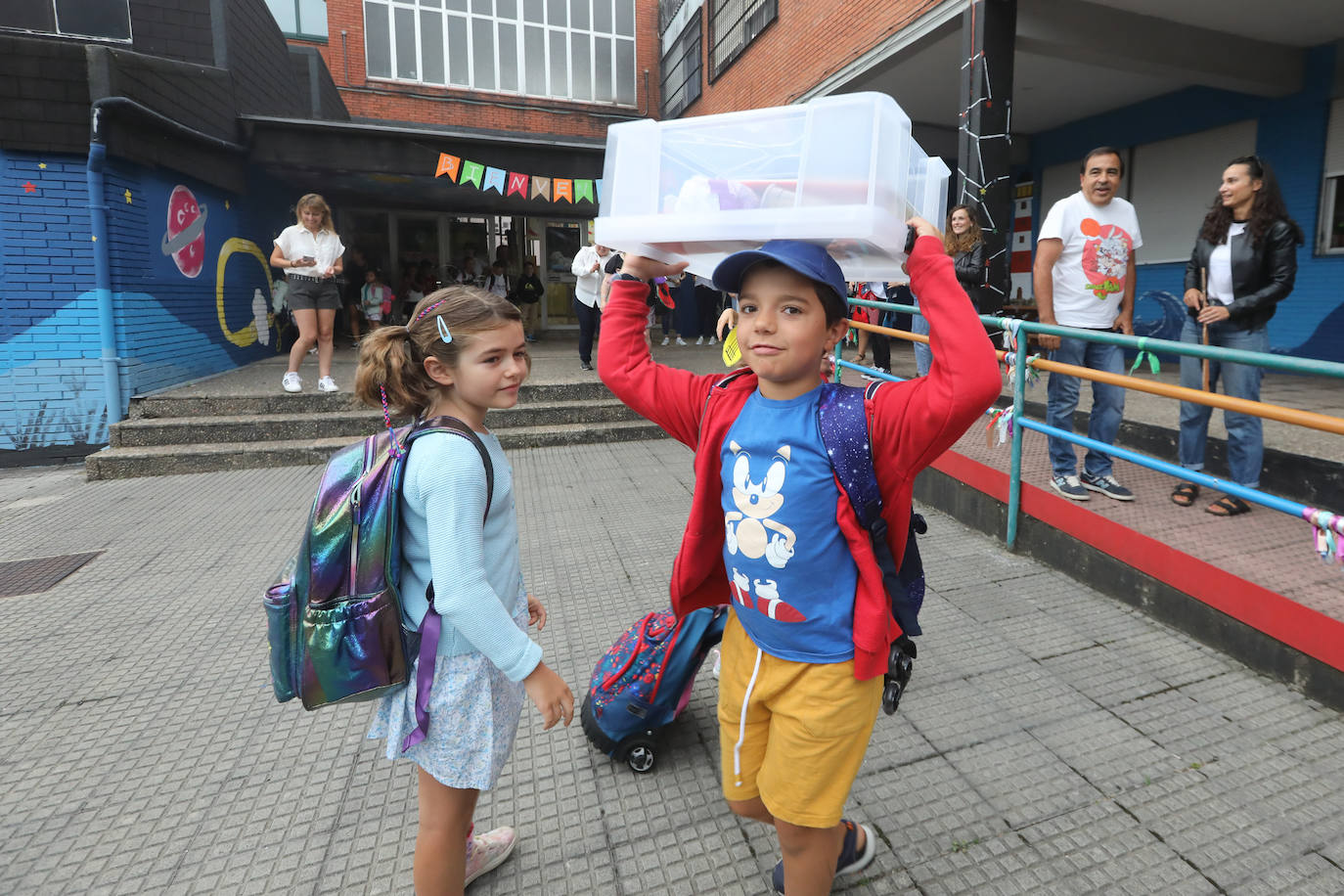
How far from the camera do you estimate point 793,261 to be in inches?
53.2

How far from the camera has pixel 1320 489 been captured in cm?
374

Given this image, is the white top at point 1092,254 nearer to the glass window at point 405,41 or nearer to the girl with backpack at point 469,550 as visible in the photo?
the girl with backpack at point 469,550

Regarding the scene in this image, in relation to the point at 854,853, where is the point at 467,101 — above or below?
above

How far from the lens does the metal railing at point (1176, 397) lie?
2248mm

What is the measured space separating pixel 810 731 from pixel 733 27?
48.0 feet

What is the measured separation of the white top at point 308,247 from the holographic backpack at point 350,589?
578cm

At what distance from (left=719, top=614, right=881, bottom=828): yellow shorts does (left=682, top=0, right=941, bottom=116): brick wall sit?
309 inches

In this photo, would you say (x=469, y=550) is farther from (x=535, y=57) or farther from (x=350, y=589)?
(x=535, y=57)

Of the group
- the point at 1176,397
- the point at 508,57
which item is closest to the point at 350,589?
the point at 1176,397

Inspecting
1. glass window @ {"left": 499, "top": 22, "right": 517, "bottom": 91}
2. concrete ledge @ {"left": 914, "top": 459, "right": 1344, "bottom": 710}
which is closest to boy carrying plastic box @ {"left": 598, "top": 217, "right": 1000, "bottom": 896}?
concrete ledge @ {"left": 914, "top": 459, "right": 1344, "bottom": 710}

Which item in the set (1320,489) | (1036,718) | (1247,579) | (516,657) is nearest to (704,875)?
(516,657)

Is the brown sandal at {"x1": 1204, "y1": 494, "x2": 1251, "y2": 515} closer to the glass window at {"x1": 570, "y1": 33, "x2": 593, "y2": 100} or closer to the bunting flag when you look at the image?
the bunting flag

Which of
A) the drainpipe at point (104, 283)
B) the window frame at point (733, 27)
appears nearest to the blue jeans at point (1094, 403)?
the drainpipe at point (104, 283)

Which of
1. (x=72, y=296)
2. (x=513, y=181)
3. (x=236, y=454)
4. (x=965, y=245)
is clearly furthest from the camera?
(x=513, y=181)
